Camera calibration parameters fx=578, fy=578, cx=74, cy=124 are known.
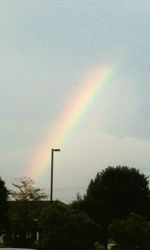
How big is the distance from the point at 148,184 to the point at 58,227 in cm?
3581

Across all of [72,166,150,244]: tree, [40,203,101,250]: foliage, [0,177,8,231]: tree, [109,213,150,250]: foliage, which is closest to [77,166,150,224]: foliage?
[72,166,150,244]: tree

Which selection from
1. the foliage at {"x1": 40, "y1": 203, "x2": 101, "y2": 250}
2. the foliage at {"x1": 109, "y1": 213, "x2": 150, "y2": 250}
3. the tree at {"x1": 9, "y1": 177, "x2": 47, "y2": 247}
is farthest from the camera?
the tree at {"x1": 9, "y1": 177, "x2": 47, "y2": 247}

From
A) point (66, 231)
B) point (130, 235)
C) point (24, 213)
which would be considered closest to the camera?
point (66, 231)

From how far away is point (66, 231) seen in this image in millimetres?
28312

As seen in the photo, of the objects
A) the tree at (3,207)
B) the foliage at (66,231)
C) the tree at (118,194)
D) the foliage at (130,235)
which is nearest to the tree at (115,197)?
the tree at (118,194)

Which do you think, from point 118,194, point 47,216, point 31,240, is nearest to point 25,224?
point 31,240

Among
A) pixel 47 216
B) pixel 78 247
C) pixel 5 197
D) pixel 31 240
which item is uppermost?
pixel 5 197

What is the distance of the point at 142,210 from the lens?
61031 mm

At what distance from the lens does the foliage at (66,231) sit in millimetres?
28016

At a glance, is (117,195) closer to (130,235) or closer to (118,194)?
(118,194)

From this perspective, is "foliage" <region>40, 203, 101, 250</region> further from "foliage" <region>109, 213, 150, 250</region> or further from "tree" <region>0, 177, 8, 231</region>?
"tree" <region>0, 177, 8, 231</region>

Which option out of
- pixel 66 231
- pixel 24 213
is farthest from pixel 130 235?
pixel 24 213

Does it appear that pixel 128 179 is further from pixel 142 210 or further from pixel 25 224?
pixel 25 224

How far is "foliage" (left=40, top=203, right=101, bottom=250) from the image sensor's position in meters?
28.0
